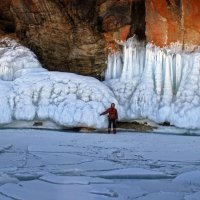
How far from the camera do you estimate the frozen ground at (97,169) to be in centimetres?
576

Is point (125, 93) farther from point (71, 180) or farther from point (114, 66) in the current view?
point (71, 180)

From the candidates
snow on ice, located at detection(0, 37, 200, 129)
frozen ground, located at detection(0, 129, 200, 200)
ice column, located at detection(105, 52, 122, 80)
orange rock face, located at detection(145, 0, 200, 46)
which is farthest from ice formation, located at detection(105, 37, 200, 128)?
frozen ground, located at detection(0, 129, 200, 200)

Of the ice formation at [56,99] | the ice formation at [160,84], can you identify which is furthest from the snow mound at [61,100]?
the ice formation at [160,84]

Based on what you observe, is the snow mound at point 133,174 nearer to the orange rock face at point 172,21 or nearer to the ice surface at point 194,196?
the ice surface at point 194,196

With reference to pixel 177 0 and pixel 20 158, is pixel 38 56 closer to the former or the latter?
pixel 177 0

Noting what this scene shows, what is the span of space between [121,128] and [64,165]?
27.7 ft

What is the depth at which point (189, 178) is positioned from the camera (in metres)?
6.75

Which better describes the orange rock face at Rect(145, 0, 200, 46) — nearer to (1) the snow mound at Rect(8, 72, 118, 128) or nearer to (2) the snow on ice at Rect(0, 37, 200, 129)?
(2) the snow on ice at Rect(0, 37, 200, 129)

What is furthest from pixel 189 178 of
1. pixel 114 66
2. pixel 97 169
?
pixel 114 66

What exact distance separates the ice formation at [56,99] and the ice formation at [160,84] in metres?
0.72

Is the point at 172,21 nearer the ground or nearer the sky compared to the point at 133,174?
nearer the sky

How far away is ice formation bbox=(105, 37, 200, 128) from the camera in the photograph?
14.8 meters

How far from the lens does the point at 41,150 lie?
9.48 m

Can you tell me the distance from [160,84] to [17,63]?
17.5 feet
